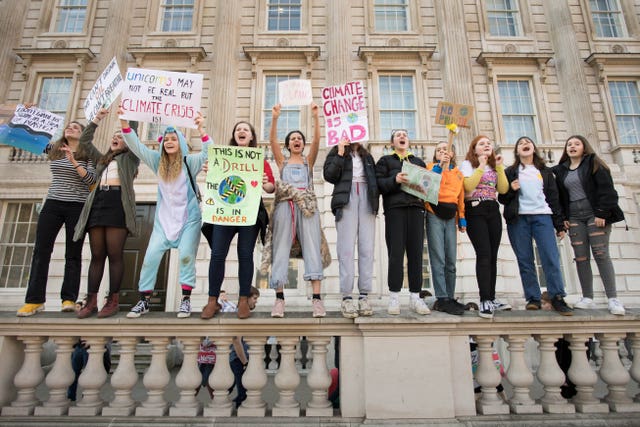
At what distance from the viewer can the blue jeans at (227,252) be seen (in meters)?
3.50

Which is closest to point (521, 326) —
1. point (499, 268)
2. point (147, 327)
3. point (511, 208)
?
point (511, 208)

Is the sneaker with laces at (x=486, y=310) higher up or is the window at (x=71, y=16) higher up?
the window at (x=71, y=16)

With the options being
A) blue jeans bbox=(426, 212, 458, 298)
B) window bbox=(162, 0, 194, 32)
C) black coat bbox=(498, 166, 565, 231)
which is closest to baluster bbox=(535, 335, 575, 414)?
blue jeans bbox=(426, 212, 458, 298)

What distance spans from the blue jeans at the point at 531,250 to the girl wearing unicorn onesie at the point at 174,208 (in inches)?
148

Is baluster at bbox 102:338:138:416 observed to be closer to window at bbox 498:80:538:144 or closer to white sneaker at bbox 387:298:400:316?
white sneaker at bbox 387:298:400:316

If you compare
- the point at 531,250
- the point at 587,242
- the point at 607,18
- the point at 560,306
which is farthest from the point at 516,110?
the point at 560,306

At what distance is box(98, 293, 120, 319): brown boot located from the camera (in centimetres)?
332

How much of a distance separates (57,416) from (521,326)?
4123mm

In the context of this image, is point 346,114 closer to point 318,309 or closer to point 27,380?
point 318,309

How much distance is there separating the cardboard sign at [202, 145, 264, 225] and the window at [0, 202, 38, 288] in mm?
10122

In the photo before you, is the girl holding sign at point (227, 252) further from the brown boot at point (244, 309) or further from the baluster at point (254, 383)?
the baluster at point (254, 383)

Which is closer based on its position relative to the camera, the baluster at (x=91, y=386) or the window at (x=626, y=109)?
the baluster at (x=91, y=386)

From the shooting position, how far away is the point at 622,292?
10078 mm

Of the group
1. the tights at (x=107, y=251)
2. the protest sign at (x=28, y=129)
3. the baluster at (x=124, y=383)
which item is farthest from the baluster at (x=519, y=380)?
the protest sign at (x=28, y=129)
